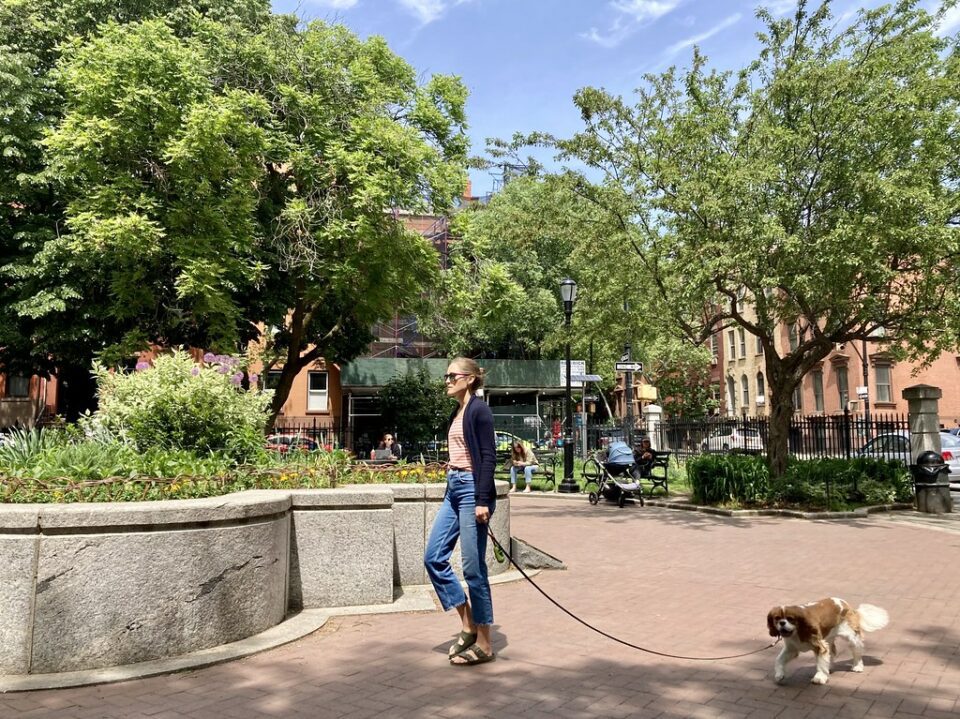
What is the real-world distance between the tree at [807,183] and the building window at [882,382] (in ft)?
105

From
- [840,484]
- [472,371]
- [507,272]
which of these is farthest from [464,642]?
[507,272]

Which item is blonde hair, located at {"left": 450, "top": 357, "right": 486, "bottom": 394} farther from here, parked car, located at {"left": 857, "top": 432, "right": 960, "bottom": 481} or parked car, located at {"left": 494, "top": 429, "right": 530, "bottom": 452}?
parked car, located at {"left": 494, "top": 429, "right": 530, "bottom": 452}

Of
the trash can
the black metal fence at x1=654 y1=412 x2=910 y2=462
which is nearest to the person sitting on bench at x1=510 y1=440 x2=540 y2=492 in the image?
the black metal fence at x1=654 y1=412 x2=910 y2=462

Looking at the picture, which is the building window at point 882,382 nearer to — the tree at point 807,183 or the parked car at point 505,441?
the parked car at point 505,441

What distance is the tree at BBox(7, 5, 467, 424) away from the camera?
53.1ft

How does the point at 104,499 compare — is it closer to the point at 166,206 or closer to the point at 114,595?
the point at 114,595

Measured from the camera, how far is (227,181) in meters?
18.0

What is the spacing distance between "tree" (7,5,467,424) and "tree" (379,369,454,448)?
6.12m

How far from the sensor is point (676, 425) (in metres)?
25.7

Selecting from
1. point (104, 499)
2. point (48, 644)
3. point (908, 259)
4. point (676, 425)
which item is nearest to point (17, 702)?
point (48, 644)

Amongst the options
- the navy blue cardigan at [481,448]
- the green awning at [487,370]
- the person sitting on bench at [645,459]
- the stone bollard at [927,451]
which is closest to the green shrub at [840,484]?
the stone bollard at [927,451]

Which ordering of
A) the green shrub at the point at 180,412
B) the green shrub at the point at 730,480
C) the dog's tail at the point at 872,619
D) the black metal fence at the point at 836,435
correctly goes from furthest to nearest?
the black metal fence at the point at 836,435, the green shrub at the point at 730,480, the green shrub at the point at 180,412, the dog's tail at the point at 872,619

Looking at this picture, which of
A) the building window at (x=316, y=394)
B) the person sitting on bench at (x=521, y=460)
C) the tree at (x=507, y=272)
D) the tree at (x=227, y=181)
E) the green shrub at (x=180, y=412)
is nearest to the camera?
the green shrub at (x=180, y=412)

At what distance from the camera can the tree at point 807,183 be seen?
12070 millimetres
